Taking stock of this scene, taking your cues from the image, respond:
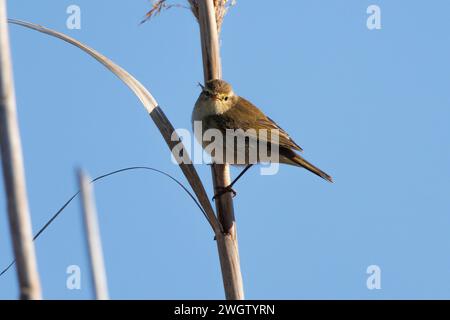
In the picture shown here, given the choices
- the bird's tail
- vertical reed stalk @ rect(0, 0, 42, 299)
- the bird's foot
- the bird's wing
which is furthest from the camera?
the bird's wing

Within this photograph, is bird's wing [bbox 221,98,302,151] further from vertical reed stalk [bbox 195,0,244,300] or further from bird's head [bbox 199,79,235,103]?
vertical reed stalk [bbox 195,0,244,300]

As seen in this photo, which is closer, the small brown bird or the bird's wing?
the small brown bird

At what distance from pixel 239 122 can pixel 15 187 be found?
9.60 ft

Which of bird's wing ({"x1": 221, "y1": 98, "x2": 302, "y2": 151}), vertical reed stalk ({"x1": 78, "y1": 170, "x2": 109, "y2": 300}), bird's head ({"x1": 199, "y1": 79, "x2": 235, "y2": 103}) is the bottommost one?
vertical reed stalk ({"x1": 78, "y1": 170, "x2": 109, "y2": 300})

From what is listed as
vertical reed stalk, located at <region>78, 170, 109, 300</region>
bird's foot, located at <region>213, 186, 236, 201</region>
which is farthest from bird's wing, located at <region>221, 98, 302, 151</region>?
vertical reed stalk, located at <region>78, 170, 109, 300</region>

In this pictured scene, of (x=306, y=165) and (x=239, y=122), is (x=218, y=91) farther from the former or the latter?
(x=306, y=165)

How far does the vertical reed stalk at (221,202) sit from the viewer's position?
2.76 m

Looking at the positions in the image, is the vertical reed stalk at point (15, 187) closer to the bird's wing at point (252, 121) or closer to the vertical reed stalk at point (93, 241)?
the vertical reed stalk at point (93, 241)

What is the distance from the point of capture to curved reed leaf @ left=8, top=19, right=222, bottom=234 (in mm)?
2891

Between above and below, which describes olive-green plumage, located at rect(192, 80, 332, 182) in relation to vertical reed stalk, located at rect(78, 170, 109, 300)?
above

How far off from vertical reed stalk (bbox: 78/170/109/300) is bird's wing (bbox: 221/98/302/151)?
2518 mm

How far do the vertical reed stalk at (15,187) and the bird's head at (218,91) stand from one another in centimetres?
192
